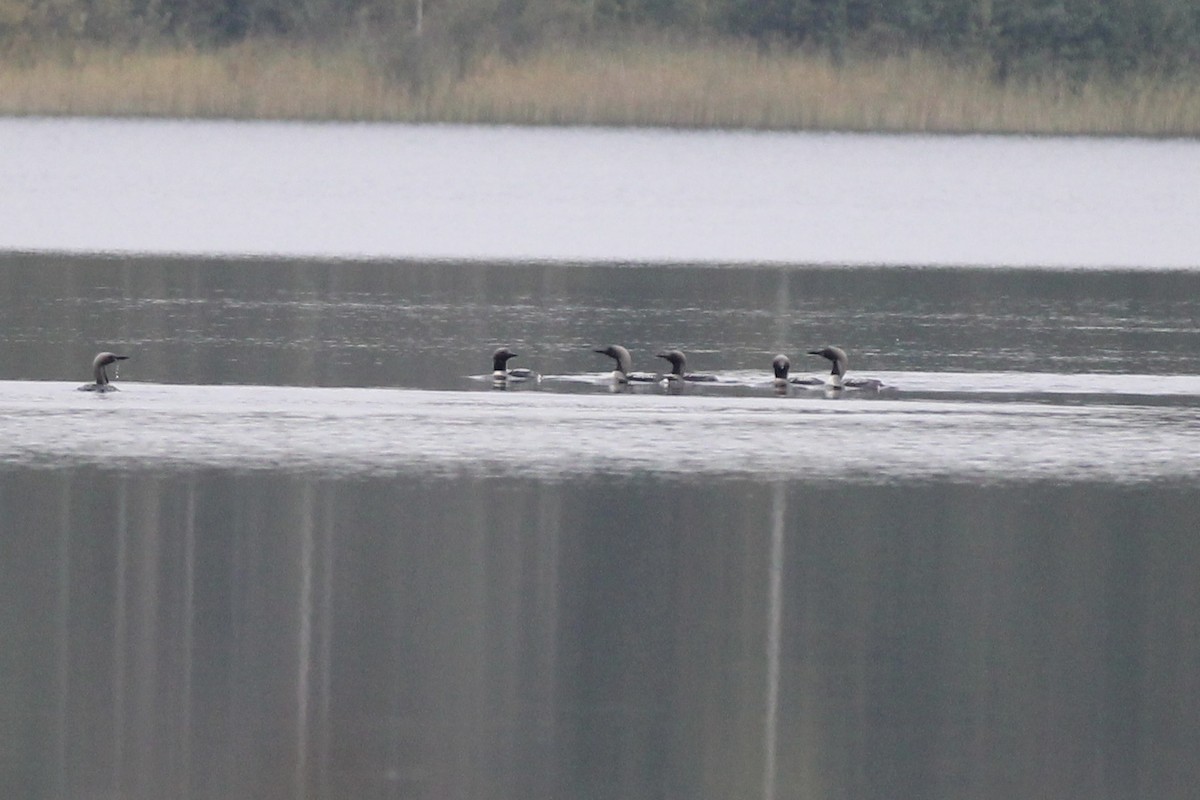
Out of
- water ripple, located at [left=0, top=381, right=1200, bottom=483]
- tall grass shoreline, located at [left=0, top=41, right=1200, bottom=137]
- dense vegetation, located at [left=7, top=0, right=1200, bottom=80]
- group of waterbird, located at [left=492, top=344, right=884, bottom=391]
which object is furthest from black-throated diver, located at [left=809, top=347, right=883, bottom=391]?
dense vegetation, located at [left=7, top=0, right=1200, bottom=80]

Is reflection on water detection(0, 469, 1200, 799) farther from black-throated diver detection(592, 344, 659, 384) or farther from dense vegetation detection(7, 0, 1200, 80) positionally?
dense vegetation detection(7, 0, 1200, 80)

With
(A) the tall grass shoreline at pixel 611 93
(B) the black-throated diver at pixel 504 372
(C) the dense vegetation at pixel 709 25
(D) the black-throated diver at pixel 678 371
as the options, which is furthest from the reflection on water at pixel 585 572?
(C) the dense vegetation at pixel 709 25

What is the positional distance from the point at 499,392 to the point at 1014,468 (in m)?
3.60

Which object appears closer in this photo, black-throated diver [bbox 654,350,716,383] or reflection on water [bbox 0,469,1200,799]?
reflection on water [bbox 0,469,1200,799]

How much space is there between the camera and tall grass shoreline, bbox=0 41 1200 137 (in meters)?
44.1

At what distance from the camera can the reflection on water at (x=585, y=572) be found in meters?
8.15

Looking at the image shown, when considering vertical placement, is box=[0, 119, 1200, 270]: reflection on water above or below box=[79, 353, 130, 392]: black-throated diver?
above

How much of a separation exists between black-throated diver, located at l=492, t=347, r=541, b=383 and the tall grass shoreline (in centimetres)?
2719

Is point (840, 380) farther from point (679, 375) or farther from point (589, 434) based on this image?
point (589, 434)

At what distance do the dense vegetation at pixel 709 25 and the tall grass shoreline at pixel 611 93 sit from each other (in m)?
0.93

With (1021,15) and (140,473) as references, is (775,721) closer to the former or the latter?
(140,473)

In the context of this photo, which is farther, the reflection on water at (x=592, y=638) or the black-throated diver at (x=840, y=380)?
the black-throated diver at (x=840, y=380)

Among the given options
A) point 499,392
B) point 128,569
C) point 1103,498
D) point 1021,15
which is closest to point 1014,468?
point 1103,498

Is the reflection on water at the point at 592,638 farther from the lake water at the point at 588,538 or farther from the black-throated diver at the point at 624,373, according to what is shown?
the black-throated diver at the point at 624,373
